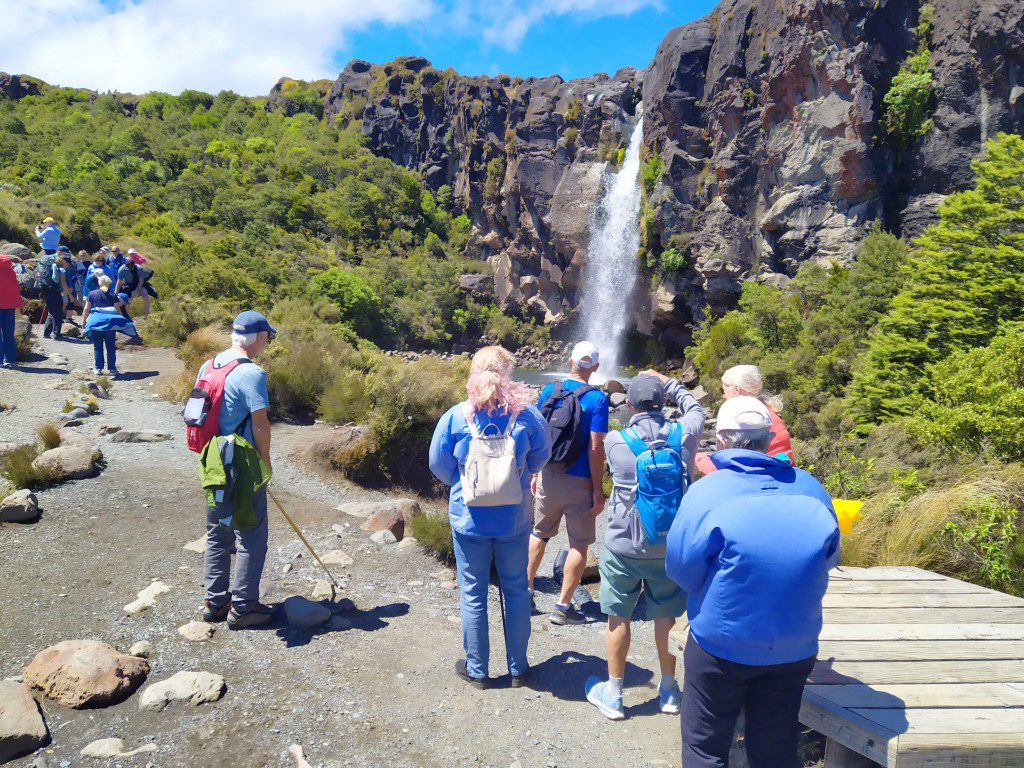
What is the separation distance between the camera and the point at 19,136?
2251 inches

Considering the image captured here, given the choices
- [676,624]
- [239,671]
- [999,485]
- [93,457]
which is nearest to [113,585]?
[239,671]

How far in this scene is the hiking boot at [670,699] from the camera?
3500mm

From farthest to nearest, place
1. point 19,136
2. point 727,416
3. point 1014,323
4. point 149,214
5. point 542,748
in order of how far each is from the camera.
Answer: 1. point 19,136
2. point 149,214
3. point 1014,323
4. point 542,748
5. point 727,416

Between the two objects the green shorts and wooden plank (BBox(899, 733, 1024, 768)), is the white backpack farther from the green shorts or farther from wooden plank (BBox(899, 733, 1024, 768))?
wooden plank (BBox(899, 733, 1024, 768))

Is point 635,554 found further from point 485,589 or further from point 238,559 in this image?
point 238,559

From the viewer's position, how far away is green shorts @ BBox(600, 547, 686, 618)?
339cm

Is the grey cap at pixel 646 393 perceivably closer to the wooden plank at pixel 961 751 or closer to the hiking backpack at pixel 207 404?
the wooden plank at pixel 961 751

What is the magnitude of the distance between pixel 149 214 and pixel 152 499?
4072cm

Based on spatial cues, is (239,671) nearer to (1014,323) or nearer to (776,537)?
(776,537)

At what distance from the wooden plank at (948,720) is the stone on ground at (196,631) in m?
3.50

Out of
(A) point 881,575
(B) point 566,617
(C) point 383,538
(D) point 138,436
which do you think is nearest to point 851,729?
(A) point 881,575

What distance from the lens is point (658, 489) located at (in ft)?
10.9

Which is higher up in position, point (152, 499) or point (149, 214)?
point (149, 214)

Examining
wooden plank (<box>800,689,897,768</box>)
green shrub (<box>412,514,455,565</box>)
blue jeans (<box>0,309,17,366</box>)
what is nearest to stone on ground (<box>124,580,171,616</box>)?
green shrub (<box>412,514,455,565</box>)
